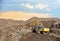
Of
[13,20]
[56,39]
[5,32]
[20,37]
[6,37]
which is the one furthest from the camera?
[13,20]

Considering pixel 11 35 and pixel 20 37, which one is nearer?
pixel 20 37

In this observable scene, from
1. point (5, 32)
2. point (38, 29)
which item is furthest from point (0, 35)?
point (38, 29)

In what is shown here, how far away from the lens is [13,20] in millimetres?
76250

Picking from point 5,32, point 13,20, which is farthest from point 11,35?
point 13,20

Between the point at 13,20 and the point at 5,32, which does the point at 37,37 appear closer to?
the point at 5,32

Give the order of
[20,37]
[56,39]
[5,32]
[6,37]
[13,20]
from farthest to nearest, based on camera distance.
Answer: [13,20], [5,32], [6,37], [20,37], [56,39]

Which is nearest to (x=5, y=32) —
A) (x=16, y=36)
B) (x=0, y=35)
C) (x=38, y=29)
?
(x=0, y=35)

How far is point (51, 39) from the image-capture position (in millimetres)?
39125

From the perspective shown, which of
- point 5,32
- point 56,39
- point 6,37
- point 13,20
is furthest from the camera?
point 13,20

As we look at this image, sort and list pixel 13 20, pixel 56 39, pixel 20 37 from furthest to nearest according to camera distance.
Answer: pixel 13 20 < pixel 20 37 < pixel 56 39

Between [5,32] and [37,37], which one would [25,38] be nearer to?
[37,37]

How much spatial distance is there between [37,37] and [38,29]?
5001 mm

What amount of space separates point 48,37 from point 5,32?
13.5 metres

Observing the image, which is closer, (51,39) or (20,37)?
(51,39)
